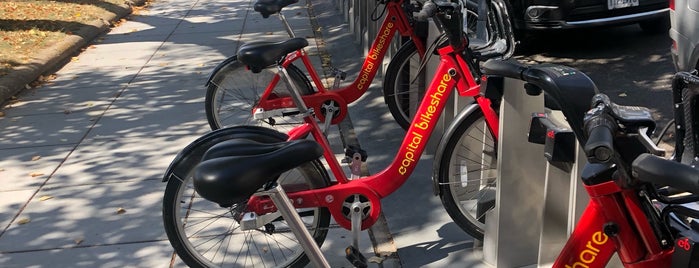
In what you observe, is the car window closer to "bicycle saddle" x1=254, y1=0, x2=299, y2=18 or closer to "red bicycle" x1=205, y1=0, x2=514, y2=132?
A: "red bicycle" x1=205, y1=0, x2=514, y2=132

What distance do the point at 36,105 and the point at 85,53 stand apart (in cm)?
272

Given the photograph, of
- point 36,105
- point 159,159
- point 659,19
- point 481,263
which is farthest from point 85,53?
point 481,263

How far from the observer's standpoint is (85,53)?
33.7ft

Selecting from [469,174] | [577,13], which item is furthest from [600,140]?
[577,13]

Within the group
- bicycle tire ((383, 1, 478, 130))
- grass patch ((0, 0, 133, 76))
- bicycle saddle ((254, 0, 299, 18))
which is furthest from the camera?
grass patch ((0, 0, 133, 76))

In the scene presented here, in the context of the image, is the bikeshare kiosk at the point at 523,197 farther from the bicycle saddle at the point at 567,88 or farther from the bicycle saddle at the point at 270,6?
the bicycle saddle at the point at 270,6

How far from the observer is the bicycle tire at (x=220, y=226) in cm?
361

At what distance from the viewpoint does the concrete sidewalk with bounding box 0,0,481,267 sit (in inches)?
171

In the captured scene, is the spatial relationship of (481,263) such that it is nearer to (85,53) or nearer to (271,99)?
(271,99)

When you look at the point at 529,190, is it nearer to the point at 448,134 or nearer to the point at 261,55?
the point at 448,134

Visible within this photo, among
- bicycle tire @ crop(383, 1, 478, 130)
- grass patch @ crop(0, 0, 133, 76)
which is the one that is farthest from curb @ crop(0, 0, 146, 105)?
bicycle tire @ crop(383, 1, 478, 130)

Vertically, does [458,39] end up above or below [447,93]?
above

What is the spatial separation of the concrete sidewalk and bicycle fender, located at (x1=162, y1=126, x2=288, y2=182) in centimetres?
81

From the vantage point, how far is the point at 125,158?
593 cm
